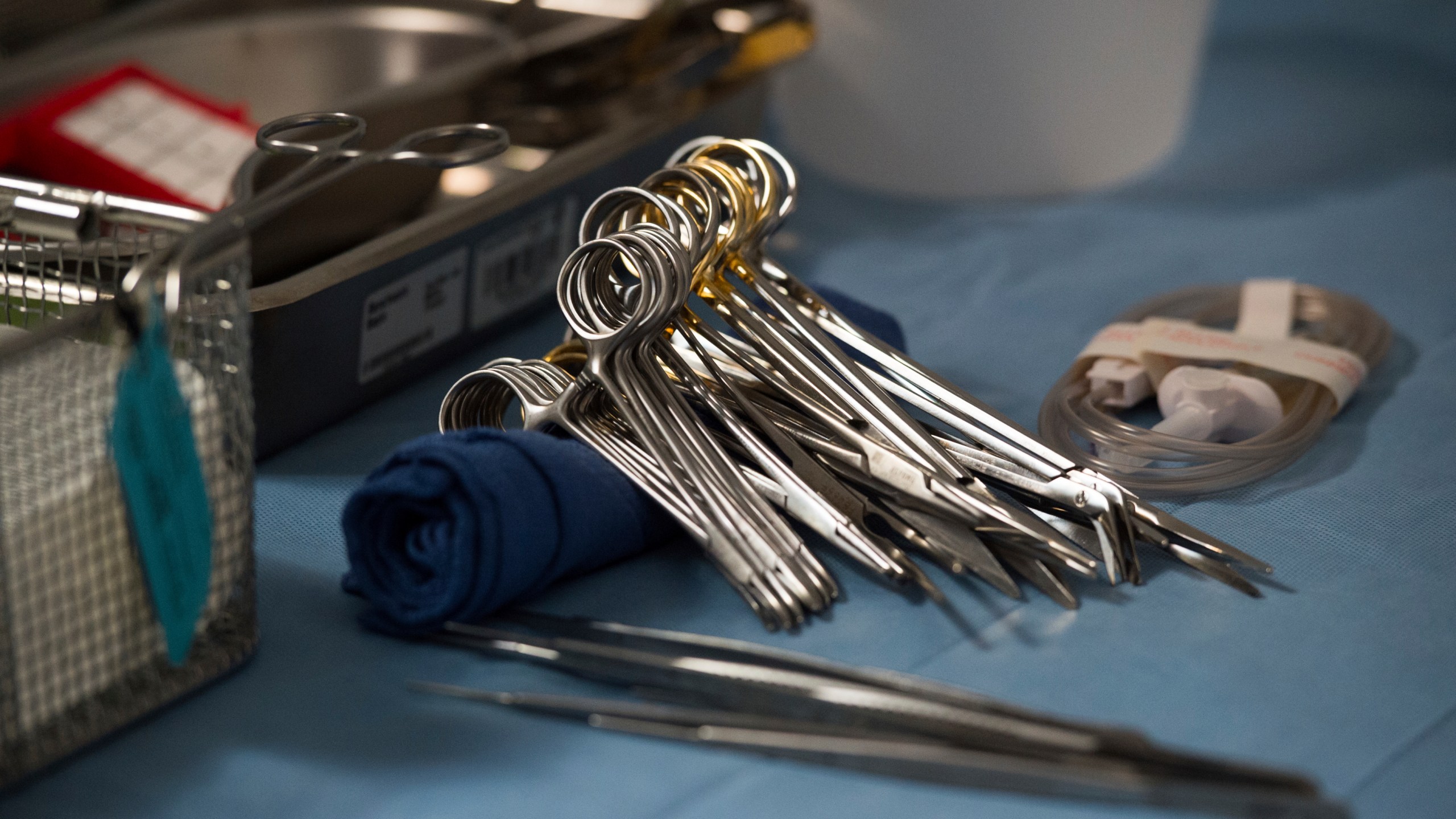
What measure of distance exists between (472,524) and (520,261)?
1.31 ft

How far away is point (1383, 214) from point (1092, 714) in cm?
86

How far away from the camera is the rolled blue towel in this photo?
0.69m

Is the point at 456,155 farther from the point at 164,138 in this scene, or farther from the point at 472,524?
the point at 164,138

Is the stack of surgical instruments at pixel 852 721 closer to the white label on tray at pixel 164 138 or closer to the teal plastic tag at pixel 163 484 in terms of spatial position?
the teal plastic tag at pixel 163 484

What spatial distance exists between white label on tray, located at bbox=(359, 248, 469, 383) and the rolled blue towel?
222 mm

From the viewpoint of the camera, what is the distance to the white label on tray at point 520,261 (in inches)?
39.9

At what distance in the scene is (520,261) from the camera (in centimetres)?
105

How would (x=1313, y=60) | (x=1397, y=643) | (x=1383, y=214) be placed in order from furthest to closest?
(x=1313, y=60) → (x=1383, y=214) → (x=1397, y=643)

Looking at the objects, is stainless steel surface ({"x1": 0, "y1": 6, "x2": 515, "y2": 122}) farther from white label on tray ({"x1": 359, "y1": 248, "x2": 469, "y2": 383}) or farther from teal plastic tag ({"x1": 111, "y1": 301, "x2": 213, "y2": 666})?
teal plastic tag ({"x1": 111, "y1": 301, "x2": 213, "y2": 666})

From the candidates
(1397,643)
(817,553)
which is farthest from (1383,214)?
(817,553)

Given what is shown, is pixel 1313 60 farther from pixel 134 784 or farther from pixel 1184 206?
pixel 134 784

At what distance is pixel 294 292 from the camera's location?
849 millimetres

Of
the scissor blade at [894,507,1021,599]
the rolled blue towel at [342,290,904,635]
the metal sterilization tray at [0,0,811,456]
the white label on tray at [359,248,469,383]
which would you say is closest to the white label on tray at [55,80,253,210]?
the metal sterilization tray at [0,0,811,456]

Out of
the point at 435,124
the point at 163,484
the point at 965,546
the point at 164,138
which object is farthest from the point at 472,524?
the point at 164,138
